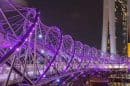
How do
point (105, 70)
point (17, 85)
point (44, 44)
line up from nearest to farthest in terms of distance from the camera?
1. point (17, 85)
2. point (44, 44)
3. point (105, 70)

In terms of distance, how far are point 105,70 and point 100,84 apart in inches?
621

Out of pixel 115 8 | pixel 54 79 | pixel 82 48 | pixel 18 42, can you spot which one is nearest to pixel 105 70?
pixel 82 48

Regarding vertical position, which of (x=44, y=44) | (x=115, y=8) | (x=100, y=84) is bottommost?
(x=100, y=84)

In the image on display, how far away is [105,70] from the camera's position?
47.2 meters

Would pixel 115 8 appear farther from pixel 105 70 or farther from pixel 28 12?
pixel 28 12

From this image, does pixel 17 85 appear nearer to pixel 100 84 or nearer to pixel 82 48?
pixel 100 84

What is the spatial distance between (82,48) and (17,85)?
77.3ft

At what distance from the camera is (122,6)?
332ft

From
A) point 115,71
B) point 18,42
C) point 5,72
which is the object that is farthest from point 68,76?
point 115,71

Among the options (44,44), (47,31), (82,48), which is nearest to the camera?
(47,31)

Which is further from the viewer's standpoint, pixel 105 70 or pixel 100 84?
pixel 105 70

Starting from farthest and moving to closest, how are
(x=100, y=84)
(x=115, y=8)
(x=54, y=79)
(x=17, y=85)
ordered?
(x=115, y=8), (x=100, y=84), (x=54, y=79), (x=17, y=85)

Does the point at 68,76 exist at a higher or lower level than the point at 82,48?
lower

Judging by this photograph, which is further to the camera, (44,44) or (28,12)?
(44,44)
